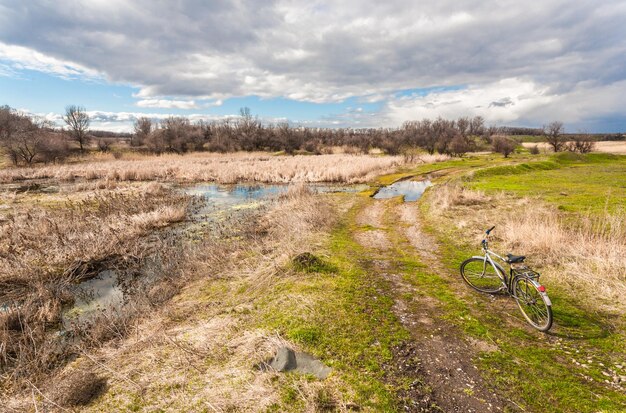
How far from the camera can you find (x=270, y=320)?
21.1 feet

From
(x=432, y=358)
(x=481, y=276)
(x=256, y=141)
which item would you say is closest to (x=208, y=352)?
(x=432, y=358)

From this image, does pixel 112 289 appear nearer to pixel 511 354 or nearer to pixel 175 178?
pixel 511 354

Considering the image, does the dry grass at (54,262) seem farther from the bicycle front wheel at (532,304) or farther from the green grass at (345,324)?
the bicycle front wheel at (532,304)

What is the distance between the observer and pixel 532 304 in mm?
6098

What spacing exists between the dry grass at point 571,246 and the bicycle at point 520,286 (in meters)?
1.64

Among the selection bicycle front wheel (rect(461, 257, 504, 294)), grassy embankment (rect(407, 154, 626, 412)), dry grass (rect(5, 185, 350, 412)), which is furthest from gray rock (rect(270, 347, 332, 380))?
bicycle front wheel (rect(461, 257, 504, 294))

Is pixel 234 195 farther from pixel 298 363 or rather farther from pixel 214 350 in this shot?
pixel 298 363

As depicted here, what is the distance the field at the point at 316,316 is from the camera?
177 inches

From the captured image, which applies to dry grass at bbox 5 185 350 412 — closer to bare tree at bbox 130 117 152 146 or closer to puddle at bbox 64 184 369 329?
puddle at bbox 64 184 369 329

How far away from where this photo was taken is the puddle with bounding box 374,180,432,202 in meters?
21.6

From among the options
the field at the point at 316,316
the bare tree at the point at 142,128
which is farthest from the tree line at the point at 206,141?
the field at the point at 316,316

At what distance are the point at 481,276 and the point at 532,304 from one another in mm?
1895

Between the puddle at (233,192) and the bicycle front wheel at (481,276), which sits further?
the puddle at (233,192)

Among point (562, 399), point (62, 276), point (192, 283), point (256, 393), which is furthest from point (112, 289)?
point (562, 399)
